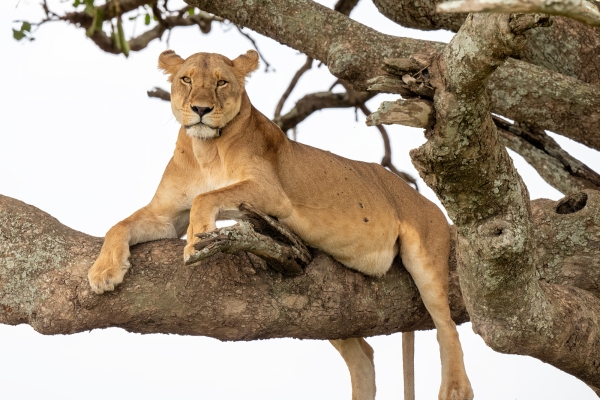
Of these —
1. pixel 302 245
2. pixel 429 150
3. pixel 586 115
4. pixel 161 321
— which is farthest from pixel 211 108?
pixel 586 115

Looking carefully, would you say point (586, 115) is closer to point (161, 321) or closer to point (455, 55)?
point (455, 55)

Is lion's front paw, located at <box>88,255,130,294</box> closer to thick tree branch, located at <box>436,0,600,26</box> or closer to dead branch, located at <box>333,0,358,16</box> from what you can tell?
thick tree branch, located at <box>436,0,600,26</box>

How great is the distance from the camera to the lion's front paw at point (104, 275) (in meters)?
4.20

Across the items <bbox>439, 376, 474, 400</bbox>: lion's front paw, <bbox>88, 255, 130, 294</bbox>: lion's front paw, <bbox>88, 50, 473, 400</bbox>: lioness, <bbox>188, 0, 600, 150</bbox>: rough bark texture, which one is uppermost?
<bbox>188, 0, 600, 150</bbox>: rough bark texture

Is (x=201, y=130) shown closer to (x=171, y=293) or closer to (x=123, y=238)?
(x=123, y=238)

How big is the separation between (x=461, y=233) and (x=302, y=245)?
3.22 ft

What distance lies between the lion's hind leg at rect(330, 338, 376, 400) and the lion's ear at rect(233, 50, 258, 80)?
1910 millimetres

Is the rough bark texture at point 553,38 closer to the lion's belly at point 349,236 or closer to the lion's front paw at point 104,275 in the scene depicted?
the lion's belly at point 349,236

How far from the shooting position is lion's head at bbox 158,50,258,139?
15.9 feet

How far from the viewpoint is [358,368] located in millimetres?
5945

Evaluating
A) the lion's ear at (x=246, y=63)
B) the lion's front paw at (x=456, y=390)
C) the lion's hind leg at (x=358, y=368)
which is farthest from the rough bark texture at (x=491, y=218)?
the lion's ear at (x=246, y=63)

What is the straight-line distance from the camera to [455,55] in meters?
3.38

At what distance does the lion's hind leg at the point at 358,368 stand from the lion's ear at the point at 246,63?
1.91m

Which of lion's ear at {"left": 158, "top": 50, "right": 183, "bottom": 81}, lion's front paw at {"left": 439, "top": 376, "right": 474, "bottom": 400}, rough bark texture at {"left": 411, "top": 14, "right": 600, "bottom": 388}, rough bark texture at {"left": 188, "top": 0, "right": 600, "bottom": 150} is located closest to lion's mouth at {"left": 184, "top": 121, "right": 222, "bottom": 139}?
lion's ear at {"left": 158, "top": 50, "right": 183, "bottom": 81}
